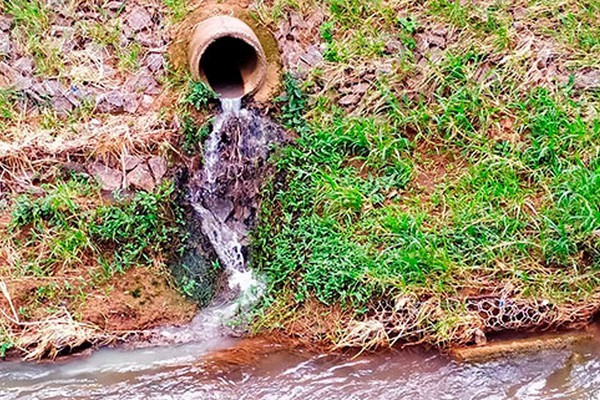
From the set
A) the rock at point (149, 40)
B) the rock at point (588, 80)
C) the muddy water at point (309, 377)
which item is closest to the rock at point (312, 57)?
the rock at point (149, 40)

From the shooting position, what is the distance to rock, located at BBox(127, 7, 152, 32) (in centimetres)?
558

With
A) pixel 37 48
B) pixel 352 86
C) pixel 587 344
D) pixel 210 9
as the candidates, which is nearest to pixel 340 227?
pixel 352 86

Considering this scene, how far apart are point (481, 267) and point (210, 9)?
10.1 ft

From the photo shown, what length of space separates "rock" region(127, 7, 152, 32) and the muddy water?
2.73 metres

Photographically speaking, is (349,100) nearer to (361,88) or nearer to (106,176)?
(361,88)

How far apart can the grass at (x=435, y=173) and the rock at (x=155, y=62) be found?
969 mm

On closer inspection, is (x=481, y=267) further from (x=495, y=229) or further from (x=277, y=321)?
(x=277, y=321)

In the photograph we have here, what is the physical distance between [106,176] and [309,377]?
2093mm

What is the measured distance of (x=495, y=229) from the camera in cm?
459

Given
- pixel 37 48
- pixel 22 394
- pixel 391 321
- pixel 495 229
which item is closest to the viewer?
pixel 22 394

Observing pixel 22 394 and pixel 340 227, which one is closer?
pixel 22 394

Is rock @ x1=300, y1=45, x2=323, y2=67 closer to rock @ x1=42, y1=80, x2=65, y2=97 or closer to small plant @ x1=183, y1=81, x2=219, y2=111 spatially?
small plant @ x1=183, y1=81, x2=219, y2=111

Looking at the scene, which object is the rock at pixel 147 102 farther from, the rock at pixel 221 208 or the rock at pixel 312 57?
the rock at pixel 312 57

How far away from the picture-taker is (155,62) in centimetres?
544
